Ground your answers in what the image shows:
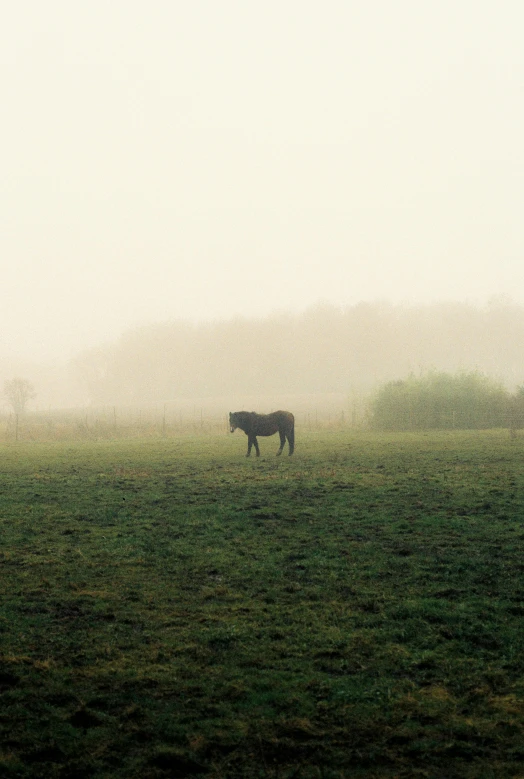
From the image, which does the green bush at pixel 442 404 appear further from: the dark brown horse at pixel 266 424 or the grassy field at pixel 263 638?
the grassy field at pixel 263 638

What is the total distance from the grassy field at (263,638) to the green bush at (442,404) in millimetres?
29399

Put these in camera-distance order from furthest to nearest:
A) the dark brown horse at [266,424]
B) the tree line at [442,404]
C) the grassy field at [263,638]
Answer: the tree line at [442,404] < the dark brown horse at [266,424] < the grassy field at [263,638]

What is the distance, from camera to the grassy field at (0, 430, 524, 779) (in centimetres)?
405

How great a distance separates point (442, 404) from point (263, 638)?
39.0 meters

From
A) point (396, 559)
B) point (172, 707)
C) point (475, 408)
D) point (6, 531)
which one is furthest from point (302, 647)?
point (475, 408)

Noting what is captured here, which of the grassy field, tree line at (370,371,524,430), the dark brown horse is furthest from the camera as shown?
tree line at (370,371,524,430)

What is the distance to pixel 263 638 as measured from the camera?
5.84m

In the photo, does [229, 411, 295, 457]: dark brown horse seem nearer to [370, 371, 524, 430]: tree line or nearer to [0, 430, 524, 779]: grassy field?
[0, 430, 524, 779]: grassy field

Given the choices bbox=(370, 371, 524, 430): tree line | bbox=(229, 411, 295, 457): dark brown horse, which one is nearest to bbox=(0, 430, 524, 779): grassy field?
bbox=(229, 411, 295, 457): dark brown horse

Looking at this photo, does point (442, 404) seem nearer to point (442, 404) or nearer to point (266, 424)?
point (442, 404)

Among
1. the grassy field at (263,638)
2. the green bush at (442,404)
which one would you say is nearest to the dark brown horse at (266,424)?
the grassy field at (263,638)

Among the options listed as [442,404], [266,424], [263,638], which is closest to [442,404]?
[442,404]

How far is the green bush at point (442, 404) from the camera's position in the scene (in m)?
41.9

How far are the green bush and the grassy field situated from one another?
96.5 ft
